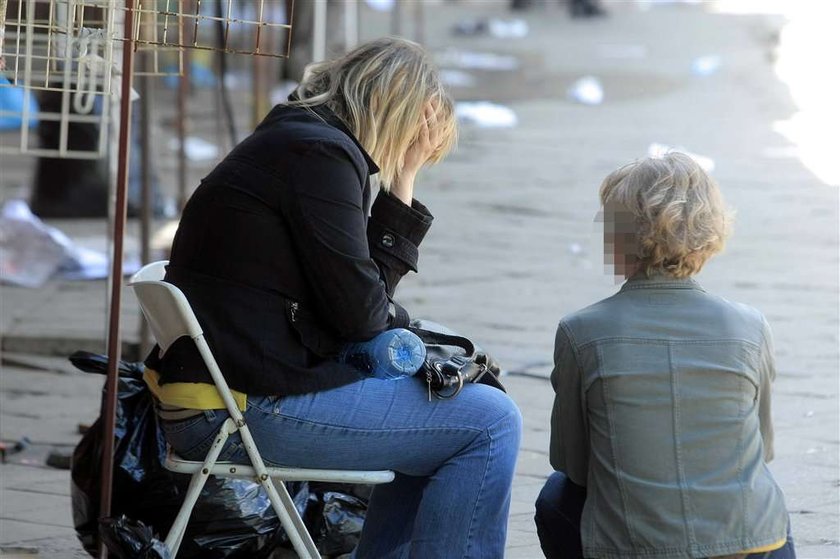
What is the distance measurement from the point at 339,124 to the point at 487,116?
950 cm

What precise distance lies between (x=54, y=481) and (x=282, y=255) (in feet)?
5.54

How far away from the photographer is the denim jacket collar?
2248 millimetres

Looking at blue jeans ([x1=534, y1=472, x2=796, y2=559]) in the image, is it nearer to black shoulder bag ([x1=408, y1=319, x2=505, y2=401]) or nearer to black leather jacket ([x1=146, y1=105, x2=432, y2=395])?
black shoulder bag ([x1=408, y1=319, x2=505, y2=401])

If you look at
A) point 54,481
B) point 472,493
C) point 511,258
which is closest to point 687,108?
A: point 511,258

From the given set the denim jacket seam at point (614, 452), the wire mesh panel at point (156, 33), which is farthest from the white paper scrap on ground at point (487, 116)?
the denim jacket seam at point (614, 452)

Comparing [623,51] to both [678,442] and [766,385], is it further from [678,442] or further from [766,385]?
[678,442]

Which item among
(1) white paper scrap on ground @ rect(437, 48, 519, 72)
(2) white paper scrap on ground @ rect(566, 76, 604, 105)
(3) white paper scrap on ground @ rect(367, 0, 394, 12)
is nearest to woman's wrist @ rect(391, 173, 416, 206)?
(2) white paper scrap on ground @ rect(566, 76, 604, 105)

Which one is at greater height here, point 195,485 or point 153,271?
point 153,271

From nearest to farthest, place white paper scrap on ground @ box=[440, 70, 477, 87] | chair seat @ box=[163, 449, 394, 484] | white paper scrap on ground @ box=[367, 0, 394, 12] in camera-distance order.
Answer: chair seat @ box=[163, 449, 394, 484] < white paper scrap on ground @ box=[440, 70, 477, 87] < white paper scrap on ground @ box=[367, 0, 394, 12]

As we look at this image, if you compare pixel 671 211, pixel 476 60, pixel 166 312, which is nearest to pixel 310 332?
pixel 166 312

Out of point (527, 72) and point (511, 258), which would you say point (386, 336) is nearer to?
point (511, 258)

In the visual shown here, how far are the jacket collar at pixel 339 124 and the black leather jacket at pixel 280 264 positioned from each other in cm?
5

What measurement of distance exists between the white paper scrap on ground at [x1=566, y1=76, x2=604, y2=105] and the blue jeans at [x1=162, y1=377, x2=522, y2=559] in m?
11.0

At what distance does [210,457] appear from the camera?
2365 mm
